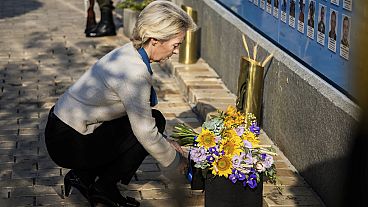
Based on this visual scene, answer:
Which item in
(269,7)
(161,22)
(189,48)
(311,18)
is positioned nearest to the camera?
(161,22)

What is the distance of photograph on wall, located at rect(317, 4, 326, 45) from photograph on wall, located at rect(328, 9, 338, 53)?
13 cm

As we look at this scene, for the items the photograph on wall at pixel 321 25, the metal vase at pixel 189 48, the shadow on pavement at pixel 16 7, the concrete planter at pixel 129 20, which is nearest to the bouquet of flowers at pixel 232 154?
the photograph on wall at pixel 321 25

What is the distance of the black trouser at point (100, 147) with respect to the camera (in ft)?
16.4

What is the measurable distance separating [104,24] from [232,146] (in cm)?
669

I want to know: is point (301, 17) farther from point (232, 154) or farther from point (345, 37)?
point (232, 154)

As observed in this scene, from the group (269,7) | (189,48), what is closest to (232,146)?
(269,7)

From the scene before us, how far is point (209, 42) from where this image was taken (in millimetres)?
8891

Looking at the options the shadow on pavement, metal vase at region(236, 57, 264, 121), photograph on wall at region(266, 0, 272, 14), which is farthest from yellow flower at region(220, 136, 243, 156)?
the shadow on pavement

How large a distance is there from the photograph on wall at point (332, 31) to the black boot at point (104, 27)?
608 cm

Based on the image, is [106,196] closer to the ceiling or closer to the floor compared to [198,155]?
closer to the floor

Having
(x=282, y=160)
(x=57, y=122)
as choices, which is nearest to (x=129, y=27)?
(x=282, y=160)

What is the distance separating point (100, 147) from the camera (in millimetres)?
5008

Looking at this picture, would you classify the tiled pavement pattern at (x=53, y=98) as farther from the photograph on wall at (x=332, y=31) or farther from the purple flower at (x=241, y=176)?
the photograph on wall at (x=332, y=31)

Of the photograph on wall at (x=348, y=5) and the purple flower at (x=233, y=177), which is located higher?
the photograph on wall at (x=348, y=5)
